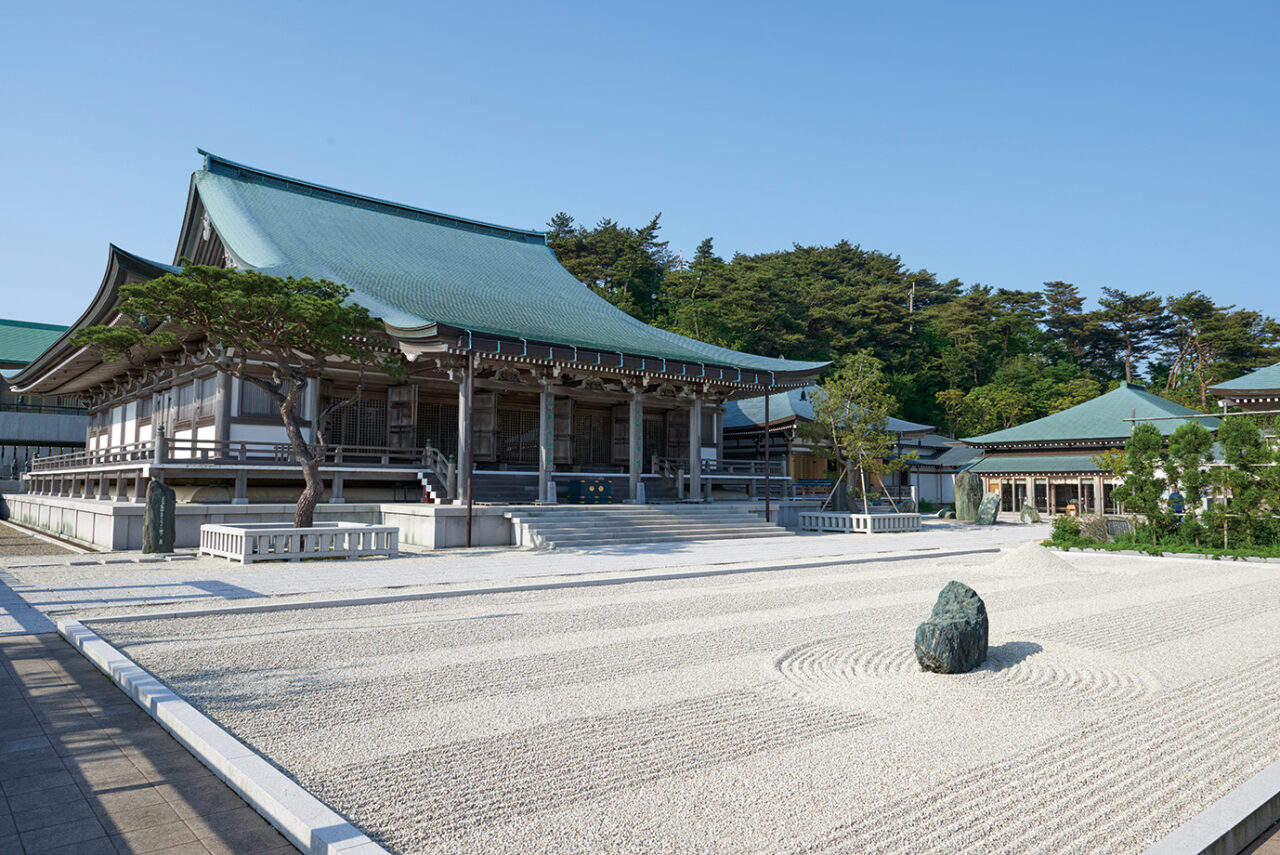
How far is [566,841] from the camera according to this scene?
3.37 metres

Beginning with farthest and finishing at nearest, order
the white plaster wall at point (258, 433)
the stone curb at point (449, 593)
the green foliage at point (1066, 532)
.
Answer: the white plaster wall at point (258, 433), the green foliage at point (1066, 532), the stone curb at point (449, 593)

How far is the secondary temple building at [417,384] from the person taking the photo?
1870cm

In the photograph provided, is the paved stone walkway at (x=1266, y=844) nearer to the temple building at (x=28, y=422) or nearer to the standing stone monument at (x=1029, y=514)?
the standing stone monument at (x=1029, y=514)

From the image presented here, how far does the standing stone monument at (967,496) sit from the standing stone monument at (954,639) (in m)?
27.0

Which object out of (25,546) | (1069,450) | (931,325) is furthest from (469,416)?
(931,325)

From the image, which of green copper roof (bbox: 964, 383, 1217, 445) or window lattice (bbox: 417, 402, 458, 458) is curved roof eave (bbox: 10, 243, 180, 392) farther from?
green copper roof (bbox: 964, 383, 1217, 445)

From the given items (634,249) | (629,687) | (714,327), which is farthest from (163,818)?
(634,249)

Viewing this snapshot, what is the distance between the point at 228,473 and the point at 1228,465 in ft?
73.9

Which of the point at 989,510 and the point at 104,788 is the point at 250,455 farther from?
the point at 989,510

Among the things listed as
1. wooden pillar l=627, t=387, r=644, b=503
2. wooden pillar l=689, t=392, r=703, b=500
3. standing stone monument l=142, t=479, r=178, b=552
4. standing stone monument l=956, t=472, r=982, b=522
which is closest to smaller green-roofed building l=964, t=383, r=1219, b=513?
standing stone monument l=956, t=472, r=982, b=522

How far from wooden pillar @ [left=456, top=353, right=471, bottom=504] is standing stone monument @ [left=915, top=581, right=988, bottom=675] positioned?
41.0 feet

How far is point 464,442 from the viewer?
18156 millimetres

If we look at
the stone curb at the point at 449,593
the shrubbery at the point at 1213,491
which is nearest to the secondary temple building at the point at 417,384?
the stone curb at the point at 449,593

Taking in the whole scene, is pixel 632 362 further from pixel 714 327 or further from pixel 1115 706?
pixel 714 327
